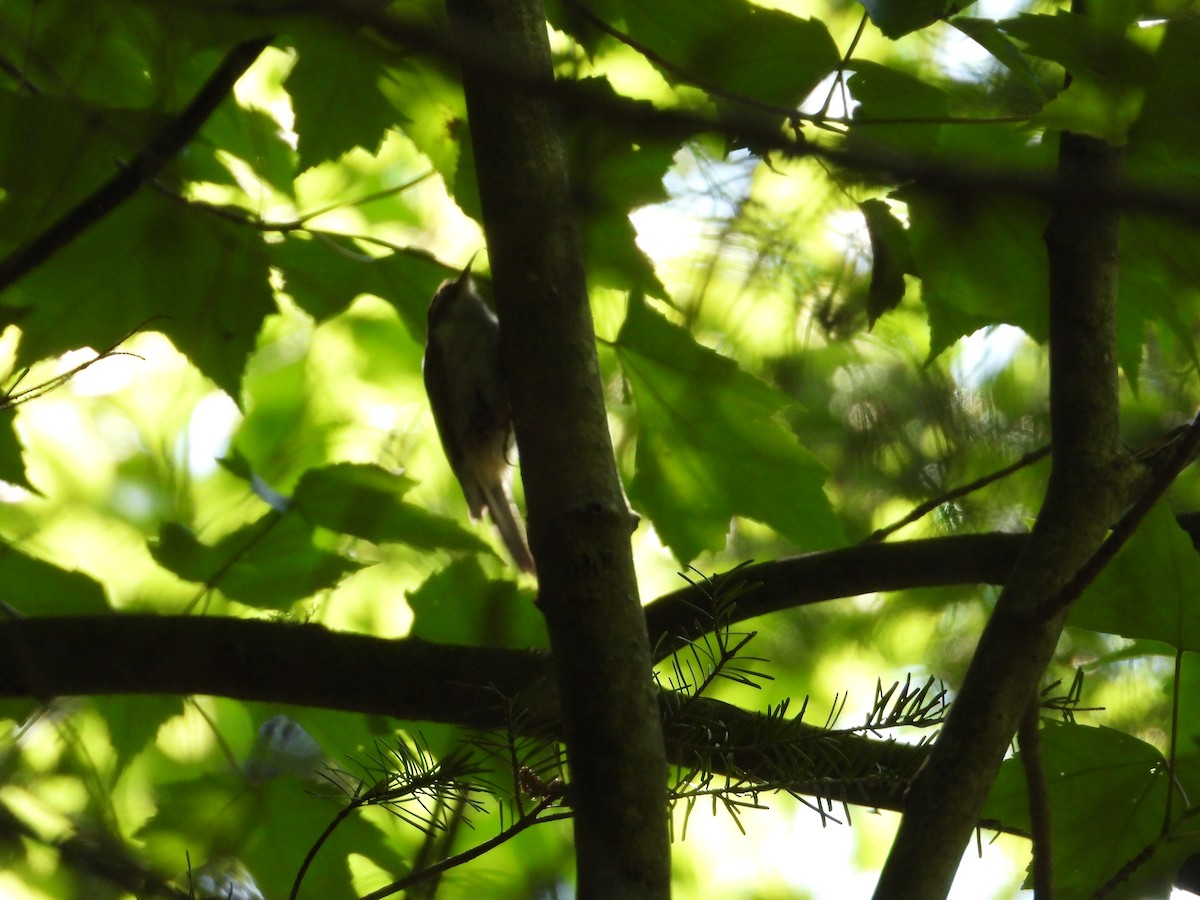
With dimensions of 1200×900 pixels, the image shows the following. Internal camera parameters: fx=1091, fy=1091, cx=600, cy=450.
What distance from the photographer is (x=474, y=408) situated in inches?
73.5

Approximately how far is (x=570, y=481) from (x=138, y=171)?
24.5 inches

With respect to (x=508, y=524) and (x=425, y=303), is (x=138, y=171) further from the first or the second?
(x=508, y=524)

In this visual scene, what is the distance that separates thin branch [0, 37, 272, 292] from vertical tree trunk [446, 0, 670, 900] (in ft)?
1.09

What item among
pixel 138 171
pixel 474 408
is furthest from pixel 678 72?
pixel 474 408

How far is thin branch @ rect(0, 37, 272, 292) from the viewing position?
1.04 m

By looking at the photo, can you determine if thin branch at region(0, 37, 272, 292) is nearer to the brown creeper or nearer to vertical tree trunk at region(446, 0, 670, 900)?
vertical tree trunk at region(446, 0, 670, 900)

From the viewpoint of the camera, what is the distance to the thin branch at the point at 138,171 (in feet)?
3.43

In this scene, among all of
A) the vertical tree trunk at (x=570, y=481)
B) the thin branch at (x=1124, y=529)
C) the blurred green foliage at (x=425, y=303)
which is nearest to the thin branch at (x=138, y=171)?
the blurred green foliage at (x=425, y=303)

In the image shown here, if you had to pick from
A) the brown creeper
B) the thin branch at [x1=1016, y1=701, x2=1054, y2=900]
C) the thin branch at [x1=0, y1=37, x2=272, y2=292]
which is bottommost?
the thin branch at [x1=1016, y1=701, x2=1054, y2=900]

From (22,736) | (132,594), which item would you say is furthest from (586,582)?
(132,594)

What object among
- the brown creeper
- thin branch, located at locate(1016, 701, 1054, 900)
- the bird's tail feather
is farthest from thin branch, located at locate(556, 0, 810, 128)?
the bird's tail feather

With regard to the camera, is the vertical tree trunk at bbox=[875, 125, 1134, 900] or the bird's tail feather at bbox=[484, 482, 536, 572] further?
the bird's tail feather at bbox=[484, 482, 536, 572]

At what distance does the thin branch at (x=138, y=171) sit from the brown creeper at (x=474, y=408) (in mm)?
717

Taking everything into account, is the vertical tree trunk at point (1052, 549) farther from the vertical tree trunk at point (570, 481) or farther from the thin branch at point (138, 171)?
the thin branch at point (138, 171)
